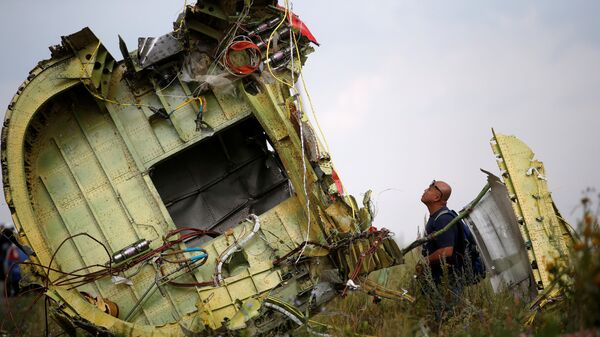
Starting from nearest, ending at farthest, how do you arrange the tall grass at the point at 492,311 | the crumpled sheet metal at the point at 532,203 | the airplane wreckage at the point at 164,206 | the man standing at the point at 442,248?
the tall grass at the point at 492,311
the crumpled sheet metal at the point at 532,203
the man standing at the point at 442,248
the airplane wreckage at the point at 164,206

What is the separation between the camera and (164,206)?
8.62m

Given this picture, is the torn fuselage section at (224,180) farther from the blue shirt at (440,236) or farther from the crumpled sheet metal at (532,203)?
the crumpled sheet metal at (532,203)

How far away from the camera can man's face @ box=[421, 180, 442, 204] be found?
25.8ft

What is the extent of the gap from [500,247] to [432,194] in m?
0.96

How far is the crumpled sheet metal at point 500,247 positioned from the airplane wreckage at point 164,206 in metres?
0.02

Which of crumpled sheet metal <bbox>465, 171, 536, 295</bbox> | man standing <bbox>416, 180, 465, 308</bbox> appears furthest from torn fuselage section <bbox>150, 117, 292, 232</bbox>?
crumpled sheet metal <bbox>465, 171, 536, 295</bbox>

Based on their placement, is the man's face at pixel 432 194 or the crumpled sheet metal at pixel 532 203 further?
the man's face at pixel 432 194

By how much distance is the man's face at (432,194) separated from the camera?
25.8 feet

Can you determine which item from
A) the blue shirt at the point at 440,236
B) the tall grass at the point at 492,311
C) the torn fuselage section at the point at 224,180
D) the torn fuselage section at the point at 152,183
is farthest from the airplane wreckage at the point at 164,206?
the torn fuselage section at the point at 224,180

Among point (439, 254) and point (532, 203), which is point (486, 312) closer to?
point (439, 254)

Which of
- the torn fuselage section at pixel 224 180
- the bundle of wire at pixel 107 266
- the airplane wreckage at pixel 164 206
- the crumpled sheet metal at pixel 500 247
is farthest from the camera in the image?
the torn fuselage section at pixel 224 180

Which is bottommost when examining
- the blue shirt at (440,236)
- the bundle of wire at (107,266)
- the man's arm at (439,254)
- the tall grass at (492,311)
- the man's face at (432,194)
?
the tall grass at (492,311)

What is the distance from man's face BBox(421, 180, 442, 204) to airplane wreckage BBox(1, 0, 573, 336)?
48 centimetres

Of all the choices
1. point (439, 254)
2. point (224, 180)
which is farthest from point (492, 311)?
point (224, 180)
